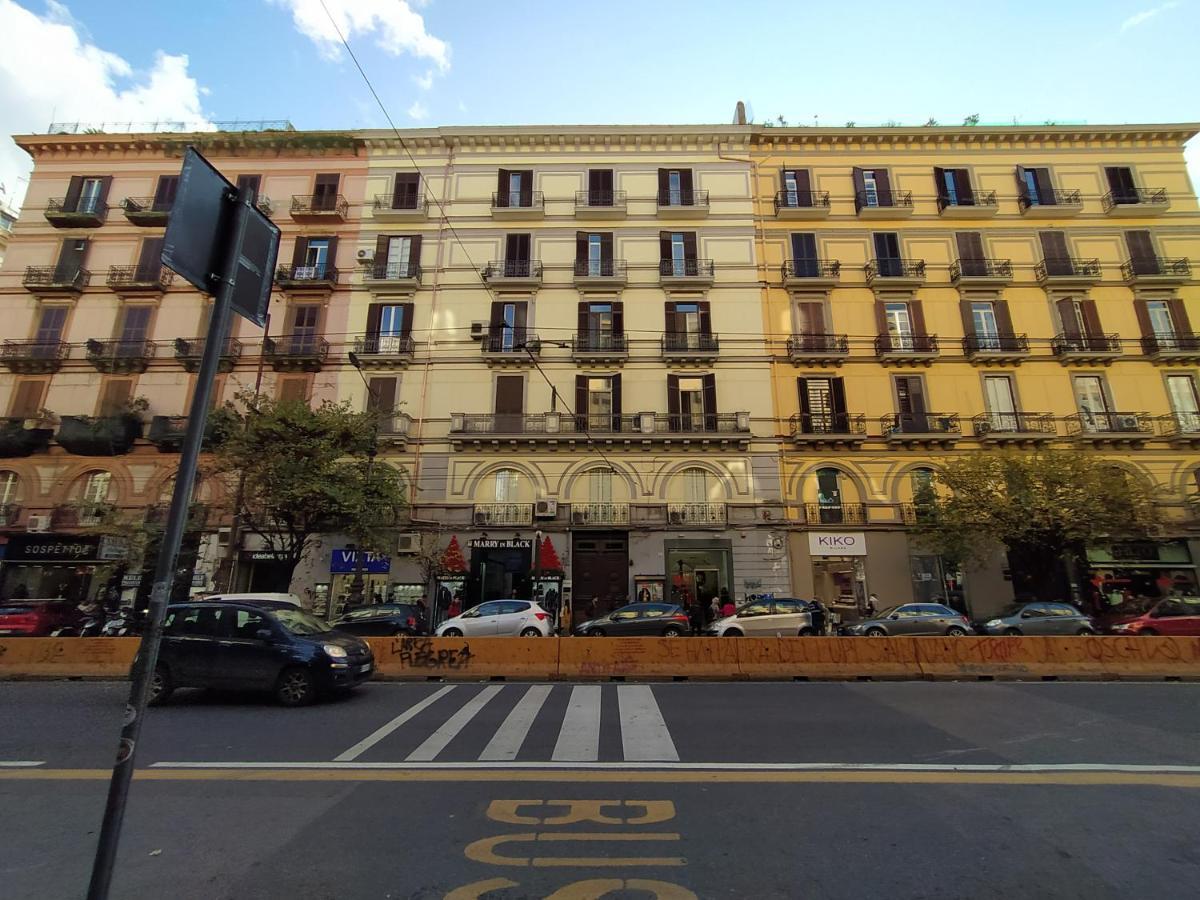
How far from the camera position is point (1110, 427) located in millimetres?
23969

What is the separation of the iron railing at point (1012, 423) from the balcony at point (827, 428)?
4684 mm

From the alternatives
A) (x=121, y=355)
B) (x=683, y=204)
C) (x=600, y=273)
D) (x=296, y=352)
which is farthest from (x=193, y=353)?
(x=683, y=204)

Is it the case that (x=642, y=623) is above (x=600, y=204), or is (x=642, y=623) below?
below

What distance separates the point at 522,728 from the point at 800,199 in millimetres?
27214

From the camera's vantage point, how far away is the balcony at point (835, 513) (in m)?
23.6

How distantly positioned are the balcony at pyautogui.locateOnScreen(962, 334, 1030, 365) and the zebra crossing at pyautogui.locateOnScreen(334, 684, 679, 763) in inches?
880

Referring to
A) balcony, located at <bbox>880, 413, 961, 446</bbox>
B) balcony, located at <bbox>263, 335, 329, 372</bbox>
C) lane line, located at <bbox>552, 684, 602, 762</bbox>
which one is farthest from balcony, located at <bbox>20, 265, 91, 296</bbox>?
balcony, located at <bbox>880, 413, 961, 446</bbox>

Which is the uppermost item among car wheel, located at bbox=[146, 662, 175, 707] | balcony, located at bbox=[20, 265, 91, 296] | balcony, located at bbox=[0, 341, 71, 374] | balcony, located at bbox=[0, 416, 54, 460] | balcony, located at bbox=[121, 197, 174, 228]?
balcony, located at bbox=[121, 197, 174, 228]

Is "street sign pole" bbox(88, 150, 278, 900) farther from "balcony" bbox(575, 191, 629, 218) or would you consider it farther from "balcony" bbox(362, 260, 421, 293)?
"balcony" bbox(575, 191, 629, 218)

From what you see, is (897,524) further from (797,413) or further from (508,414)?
(508,414)

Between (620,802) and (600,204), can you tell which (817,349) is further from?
(620,802)

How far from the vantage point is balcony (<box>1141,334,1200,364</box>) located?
24.7m

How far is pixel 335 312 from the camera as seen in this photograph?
86.9 ft

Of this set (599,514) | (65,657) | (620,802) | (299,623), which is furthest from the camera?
(599,514)
